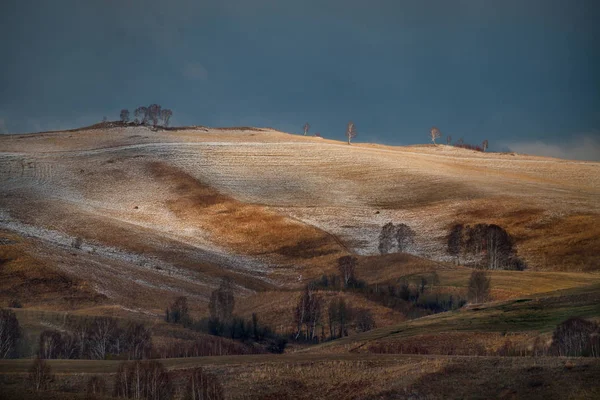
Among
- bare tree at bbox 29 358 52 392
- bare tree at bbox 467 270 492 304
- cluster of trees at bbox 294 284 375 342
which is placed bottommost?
bare tree at bbox 29 358 52 392

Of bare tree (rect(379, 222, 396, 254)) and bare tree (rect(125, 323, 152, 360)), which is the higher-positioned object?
bare tree (rect(379, 222, 396, 254))

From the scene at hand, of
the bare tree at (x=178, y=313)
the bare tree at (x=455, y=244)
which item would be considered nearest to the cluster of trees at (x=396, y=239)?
the bare tree at (x=455, y=244)

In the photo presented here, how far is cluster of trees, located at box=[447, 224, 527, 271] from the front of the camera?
273 feet

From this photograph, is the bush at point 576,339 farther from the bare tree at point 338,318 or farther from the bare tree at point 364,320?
the bare tree at point 338,318

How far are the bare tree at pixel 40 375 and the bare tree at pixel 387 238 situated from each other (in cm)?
6281

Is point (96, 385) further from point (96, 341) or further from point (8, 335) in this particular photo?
point (8, 335)

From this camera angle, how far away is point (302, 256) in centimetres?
9331

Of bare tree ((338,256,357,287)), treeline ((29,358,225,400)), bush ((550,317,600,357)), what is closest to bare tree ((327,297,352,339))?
bare tree ((338,256,357,287))

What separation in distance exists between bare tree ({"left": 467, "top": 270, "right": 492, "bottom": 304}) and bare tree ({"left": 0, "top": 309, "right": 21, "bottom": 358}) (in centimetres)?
3618

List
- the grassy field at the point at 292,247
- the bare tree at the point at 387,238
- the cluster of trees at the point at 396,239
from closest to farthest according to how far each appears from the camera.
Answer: the grassy field at the point at 292,247 → the bare tree at the point at 387,238 → the cluster of trees at the point at 396,239

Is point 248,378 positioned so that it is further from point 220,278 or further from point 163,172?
point 163,172

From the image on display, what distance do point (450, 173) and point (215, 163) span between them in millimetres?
44794

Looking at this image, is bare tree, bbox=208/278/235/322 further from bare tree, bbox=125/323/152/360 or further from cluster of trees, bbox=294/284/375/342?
bare tree, bbox=125/323/152/360

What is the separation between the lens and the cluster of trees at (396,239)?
9225 centimetres
